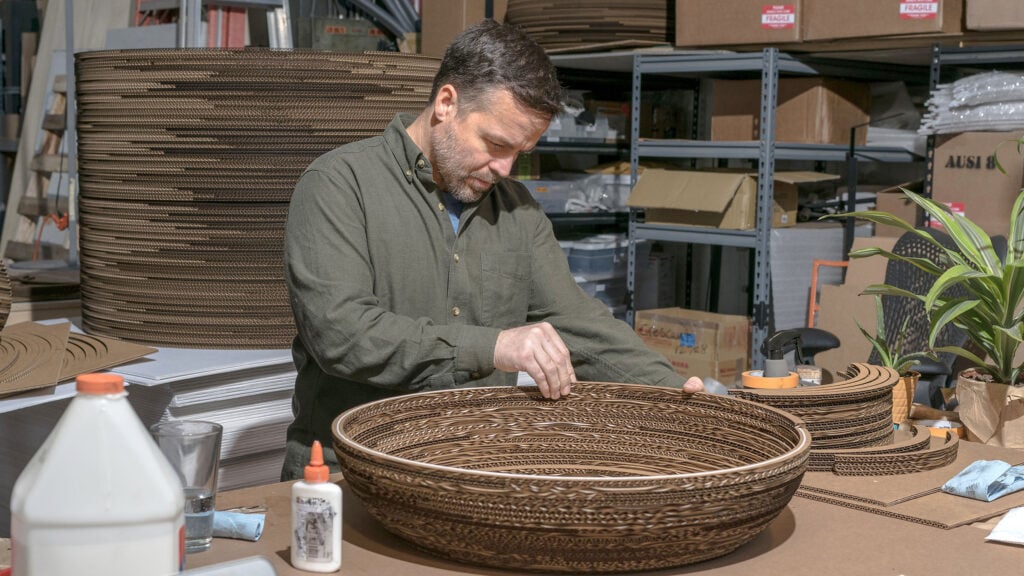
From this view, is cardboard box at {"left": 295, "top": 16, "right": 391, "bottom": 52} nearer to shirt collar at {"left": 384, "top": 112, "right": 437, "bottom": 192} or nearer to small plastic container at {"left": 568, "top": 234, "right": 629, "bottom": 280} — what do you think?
small plastic container at {"left": 568, "top": 234, "right": 629, "bottom": 280}

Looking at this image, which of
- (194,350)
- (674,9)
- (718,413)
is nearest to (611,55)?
(674,9)

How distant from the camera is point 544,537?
116cm

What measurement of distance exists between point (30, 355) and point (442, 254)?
1.07 meters

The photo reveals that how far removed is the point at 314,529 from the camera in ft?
3.92

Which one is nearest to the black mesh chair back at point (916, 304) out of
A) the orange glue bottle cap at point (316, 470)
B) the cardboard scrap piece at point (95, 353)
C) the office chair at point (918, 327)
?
the office chair at point (918, 327)

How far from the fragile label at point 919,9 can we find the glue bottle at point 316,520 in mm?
2955

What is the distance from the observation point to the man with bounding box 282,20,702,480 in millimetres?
1642

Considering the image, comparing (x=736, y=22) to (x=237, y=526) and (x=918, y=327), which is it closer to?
(x=918, y=327)

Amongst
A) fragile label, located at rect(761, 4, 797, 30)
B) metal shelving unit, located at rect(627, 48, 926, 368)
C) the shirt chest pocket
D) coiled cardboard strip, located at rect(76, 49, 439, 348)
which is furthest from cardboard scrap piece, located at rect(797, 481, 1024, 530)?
fragile label, located at rect(761, 4, 797, 30)

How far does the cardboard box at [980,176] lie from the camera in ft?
11.4

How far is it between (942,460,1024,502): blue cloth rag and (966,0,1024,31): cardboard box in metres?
2.17

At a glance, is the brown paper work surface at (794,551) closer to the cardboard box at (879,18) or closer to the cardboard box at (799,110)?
the cardboard box at (879,18)

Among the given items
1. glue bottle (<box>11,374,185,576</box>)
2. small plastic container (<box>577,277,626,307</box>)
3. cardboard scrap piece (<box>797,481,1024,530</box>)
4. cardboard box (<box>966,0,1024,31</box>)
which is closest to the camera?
glue bottle (<box>11,374,185,576</box>)

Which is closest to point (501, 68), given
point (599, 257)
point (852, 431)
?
point (852, 431)
